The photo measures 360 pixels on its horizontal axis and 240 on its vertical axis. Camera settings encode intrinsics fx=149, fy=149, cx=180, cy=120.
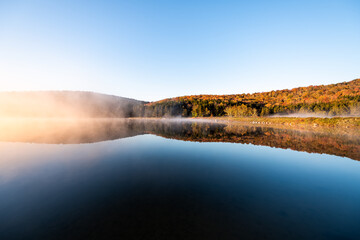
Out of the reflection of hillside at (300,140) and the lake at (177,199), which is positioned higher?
the lake at (177,199)

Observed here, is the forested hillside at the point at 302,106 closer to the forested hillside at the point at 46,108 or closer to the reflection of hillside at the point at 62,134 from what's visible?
the forested hillside at the point at 46,108

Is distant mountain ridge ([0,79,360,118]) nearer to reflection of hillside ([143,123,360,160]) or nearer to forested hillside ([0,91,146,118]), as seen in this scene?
forested hillside ([0,91,146,118])

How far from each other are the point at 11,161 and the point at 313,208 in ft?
70.7

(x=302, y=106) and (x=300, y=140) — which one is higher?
(x=302, y=106)

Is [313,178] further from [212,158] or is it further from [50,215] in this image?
[50,215]

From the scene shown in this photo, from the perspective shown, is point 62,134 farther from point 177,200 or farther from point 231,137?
point 231,137

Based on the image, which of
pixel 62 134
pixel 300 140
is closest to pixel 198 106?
pixel 300 140

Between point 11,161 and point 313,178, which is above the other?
point 11,161

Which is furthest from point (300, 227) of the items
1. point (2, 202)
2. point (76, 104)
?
point (76, 104)

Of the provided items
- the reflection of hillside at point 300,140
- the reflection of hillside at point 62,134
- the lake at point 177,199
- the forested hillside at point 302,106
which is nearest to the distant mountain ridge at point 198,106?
the forested hillside at point 302,106

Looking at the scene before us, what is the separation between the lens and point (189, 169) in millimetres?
11516

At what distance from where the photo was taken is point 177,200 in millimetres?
7031

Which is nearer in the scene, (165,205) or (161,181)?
(165,205)

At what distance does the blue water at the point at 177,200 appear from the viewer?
17.0ft
